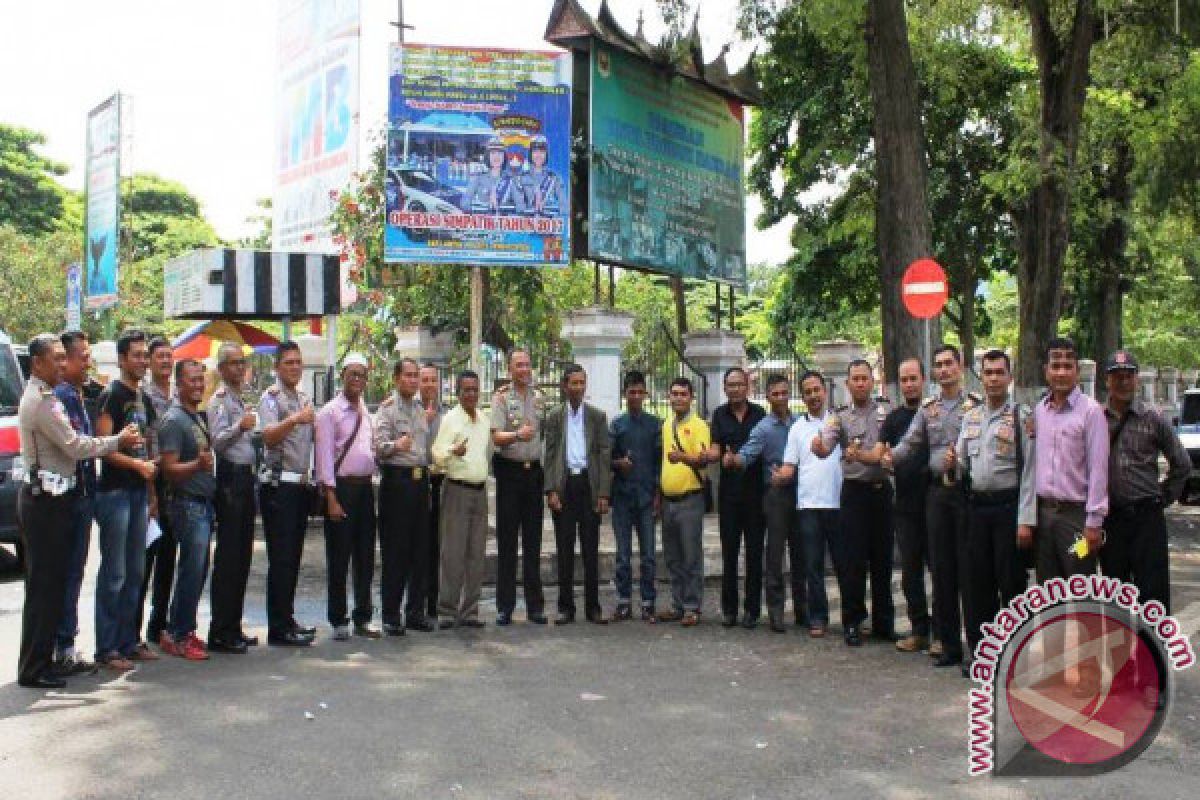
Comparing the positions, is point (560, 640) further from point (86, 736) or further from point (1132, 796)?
point (1132, 796)

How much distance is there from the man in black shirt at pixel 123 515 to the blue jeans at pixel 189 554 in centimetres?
20

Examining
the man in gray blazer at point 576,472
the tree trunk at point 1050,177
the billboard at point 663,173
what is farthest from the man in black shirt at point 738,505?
the tree trunk at point 1050,177

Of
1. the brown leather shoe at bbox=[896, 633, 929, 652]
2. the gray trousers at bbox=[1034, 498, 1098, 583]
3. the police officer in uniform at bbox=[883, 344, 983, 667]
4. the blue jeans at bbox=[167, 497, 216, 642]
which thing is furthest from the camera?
the brown leather shoe at bbox=[896, 633, 929, 652]

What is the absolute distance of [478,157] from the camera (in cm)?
1259

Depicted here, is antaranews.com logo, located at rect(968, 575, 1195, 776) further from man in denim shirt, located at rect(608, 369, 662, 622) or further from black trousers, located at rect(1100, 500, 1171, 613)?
man in denim shirt, located at rect(608, 369, 662, 622)

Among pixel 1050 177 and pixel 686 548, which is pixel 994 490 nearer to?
pixel 686 548

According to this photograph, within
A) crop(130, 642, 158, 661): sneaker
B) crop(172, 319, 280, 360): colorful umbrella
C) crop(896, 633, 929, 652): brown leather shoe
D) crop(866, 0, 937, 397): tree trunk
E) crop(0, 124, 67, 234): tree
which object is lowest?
crop(896, 633, 929, 652): brown leather shoe

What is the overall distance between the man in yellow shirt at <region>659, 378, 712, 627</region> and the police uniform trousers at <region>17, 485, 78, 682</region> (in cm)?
404

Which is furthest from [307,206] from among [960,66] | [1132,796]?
[1132,796]

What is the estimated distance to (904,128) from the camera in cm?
1184

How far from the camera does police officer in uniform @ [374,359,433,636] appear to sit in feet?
25.8

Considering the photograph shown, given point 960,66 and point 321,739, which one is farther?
point 960,66

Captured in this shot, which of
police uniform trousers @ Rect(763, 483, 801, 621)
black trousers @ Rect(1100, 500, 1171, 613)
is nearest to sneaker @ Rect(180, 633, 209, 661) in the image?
police uniform trousers @ Rect(763, 483, 801, 621)

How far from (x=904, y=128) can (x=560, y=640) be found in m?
6.84
